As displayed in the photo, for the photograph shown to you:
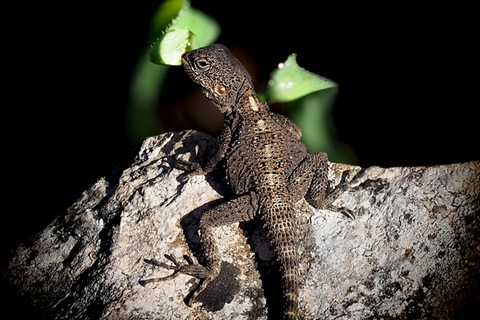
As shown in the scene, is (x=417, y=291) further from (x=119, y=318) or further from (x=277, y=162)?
(x=119, y=318)

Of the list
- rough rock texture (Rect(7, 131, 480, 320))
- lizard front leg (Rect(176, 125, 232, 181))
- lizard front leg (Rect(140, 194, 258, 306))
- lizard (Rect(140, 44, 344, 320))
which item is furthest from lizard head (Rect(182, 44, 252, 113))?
lizard front leg (Rect(140, 194, 258, 306))

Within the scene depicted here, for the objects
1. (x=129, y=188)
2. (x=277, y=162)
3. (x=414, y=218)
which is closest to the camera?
(x=414, y=218)

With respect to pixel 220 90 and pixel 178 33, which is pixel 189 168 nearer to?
pixel 220 90

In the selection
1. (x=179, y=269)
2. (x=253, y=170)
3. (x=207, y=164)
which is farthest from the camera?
(x=207, y=164)

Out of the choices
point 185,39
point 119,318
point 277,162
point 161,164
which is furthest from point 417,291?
point 185,39

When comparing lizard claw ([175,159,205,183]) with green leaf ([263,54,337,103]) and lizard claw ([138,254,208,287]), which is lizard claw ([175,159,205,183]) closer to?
lizard claw ([138,254,208,287])

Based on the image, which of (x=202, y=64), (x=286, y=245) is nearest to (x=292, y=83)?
(x=202, y=64)
